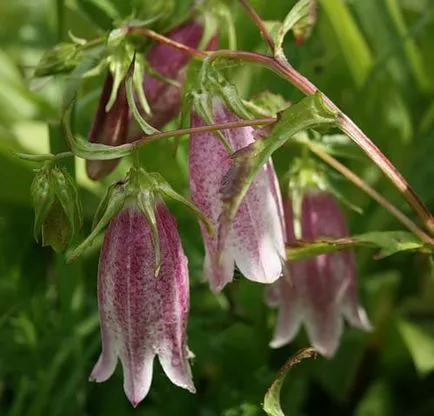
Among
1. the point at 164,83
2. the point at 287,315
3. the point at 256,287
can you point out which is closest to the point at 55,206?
the point at 164,83

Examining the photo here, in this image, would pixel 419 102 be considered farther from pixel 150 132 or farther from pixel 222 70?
pixel 150 132

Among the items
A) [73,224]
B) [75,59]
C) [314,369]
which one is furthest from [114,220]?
[314,369]

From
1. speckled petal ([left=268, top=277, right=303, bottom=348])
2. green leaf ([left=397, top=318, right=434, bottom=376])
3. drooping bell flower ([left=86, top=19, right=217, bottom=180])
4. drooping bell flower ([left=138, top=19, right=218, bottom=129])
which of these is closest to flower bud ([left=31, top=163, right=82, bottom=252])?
drooping bell flower ([left=86, top=19, right=217, bottom=180])

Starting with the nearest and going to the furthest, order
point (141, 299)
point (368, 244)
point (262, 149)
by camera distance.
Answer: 1. point (262, 149)
2. point (141, 299)
3. point (368, 244)

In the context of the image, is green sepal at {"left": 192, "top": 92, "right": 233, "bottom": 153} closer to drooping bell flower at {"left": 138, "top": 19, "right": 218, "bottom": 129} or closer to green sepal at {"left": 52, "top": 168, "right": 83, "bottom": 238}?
green sepal at {"left": 52, "top": 168, "right": 83, "bottom": 238}

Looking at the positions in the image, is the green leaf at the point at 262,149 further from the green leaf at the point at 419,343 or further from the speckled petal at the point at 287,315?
the green leaf at the point at 419,343

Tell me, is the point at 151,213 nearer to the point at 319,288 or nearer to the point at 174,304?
the point at 174,304

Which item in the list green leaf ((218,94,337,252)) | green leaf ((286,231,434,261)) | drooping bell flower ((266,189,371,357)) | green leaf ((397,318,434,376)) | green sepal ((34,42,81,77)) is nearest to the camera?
green leaf ((218,94,337,252))
